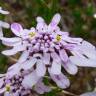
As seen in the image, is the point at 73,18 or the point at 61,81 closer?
the point at 61,81

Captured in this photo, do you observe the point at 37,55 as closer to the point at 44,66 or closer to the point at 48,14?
the point at 44,66

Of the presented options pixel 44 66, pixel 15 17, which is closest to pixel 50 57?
pixel 44 66

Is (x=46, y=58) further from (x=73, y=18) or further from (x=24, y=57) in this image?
(x=73, y=18)

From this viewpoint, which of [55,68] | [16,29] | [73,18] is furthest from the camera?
[73,18]

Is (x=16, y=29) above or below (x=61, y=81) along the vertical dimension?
above

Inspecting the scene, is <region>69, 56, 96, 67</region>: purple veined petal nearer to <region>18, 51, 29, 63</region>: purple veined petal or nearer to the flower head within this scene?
the flower head

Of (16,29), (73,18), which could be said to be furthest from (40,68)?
(73,18)
